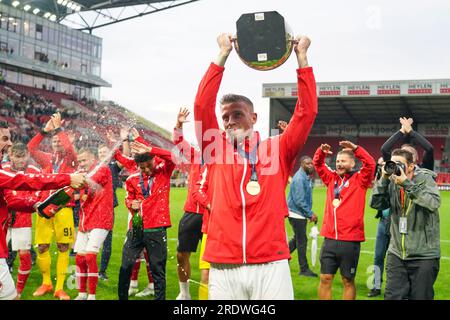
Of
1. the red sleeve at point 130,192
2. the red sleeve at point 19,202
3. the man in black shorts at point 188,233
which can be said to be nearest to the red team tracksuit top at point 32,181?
the red sleeve at point 19,202

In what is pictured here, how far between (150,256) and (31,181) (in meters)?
2.16

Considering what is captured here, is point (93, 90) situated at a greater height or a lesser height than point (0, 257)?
greater

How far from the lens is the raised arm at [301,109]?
9.54 ft

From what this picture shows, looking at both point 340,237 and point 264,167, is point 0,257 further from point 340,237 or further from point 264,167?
point 340,237

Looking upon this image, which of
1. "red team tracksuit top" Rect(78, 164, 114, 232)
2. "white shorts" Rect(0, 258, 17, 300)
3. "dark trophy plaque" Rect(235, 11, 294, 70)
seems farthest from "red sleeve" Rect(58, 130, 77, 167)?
"dark trophy plaque" Rect(235, 11, 294, 70)

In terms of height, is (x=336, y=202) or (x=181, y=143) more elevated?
(x=181, y=143)

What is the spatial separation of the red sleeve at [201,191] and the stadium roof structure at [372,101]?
34.9 meters

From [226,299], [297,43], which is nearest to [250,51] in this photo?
[297,43]

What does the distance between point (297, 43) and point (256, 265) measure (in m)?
1.29

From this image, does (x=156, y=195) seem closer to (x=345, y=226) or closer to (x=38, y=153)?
(x=345, y=226)

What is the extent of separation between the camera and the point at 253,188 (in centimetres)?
303

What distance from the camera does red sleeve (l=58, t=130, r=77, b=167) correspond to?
6.54 meters

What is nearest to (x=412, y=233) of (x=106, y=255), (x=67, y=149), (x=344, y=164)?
(x=344, y=164)
